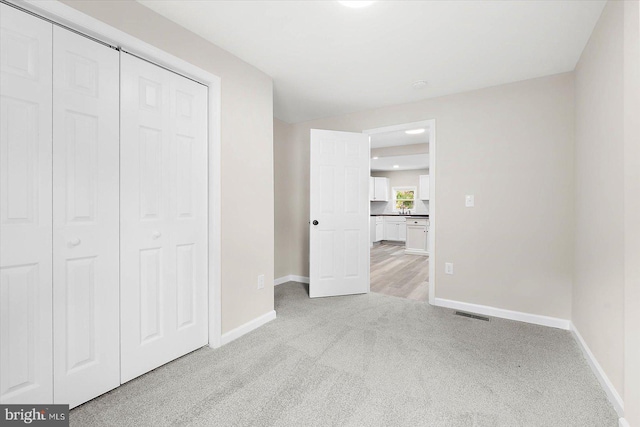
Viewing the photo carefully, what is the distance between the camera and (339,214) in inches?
140

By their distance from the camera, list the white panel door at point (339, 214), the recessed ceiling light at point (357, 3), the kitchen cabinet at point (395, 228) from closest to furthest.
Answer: the recessed ceiling light at point (357, 3), the white panel door at point (339, 214), the kitchen cabinet at point (395, 228)

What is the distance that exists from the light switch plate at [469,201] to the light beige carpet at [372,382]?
1217mm

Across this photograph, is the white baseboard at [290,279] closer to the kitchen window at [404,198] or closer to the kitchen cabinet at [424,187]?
the kitchen cabinet at [424,187]

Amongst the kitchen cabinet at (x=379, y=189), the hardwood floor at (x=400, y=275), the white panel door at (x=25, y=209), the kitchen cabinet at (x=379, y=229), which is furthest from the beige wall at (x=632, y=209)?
the kitchen cabinet at (x=379, y=189)

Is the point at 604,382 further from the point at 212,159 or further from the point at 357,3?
the point at 212,159

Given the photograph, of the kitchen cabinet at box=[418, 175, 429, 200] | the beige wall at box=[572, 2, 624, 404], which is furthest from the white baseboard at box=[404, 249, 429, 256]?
the beige wall at box=[572, 2, 624, 404]

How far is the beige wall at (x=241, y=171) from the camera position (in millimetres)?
2131

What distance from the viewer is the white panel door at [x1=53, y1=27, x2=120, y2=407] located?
1442 millimetres

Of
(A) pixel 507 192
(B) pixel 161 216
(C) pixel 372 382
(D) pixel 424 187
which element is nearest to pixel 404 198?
(D) pixel 424 187

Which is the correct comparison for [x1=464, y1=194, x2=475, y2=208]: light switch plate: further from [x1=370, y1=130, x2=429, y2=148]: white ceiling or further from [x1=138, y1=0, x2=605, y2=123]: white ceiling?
[x1=370, y1=130, x2=429, y2=148]: white ceiling

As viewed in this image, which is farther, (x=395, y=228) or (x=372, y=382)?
(x=395, y=228)

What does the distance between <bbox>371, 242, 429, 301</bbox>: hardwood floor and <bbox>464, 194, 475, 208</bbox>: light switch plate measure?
1221 mm

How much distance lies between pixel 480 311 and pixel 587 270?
1078 mm

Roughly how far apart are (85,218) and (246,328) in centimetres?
148
